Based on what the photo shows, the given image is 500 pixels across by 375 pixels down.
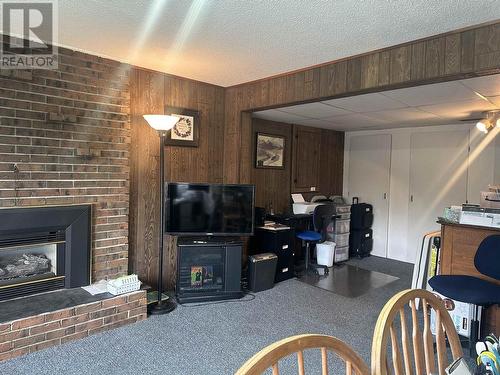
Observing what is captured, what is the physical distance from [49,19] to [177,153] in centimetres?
174

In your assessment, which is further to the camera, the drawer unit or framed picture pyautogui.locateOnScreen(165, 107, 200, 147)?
the drawer unit

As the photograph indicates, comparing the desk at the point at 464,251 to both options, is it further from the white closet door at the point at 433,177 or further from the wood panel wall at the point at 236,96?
the white closet door at the point at 433,177

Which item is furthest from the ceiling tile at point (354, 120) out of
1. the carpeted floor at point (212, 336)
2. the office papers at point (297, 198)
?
the carpeted floor at point (212, 336)

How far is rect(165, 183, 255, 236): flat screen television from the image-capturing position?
3498mm

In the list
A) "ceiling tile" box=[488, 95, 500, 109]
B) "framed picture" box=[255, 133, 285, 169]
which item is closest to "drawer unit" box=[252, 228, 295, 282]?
"framed picture" box=[255, 133, 285, 169]

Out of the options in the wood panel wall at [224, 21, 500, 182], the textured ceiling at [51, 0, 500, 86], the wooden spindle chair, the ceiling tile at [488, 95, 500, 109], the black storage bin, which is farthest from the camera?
the black storage bin

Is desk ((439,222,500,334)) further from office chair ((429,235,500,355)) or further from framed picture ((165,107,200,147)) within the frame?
framed picture ((165,107,200,147))

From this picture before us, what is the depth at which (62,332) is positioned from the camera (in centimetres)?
261

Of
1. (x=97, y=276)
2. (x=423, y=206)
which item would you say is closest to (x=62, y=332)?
(x=97, y=276)

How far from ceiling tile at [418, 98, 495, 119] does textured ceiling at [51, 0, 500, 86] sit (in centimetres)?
168

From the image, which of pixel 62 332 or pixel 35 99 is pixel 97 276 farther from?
pixel 35 99

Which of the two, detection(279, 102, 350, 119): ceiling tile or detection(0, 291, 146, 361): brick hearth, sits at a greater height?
detection(279, 102, 350, 119): ceiling tile

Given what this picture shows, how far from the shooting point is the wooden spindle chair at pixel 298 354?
79cm

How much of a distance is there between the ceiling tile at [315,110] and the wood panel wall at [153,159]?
1.04m
